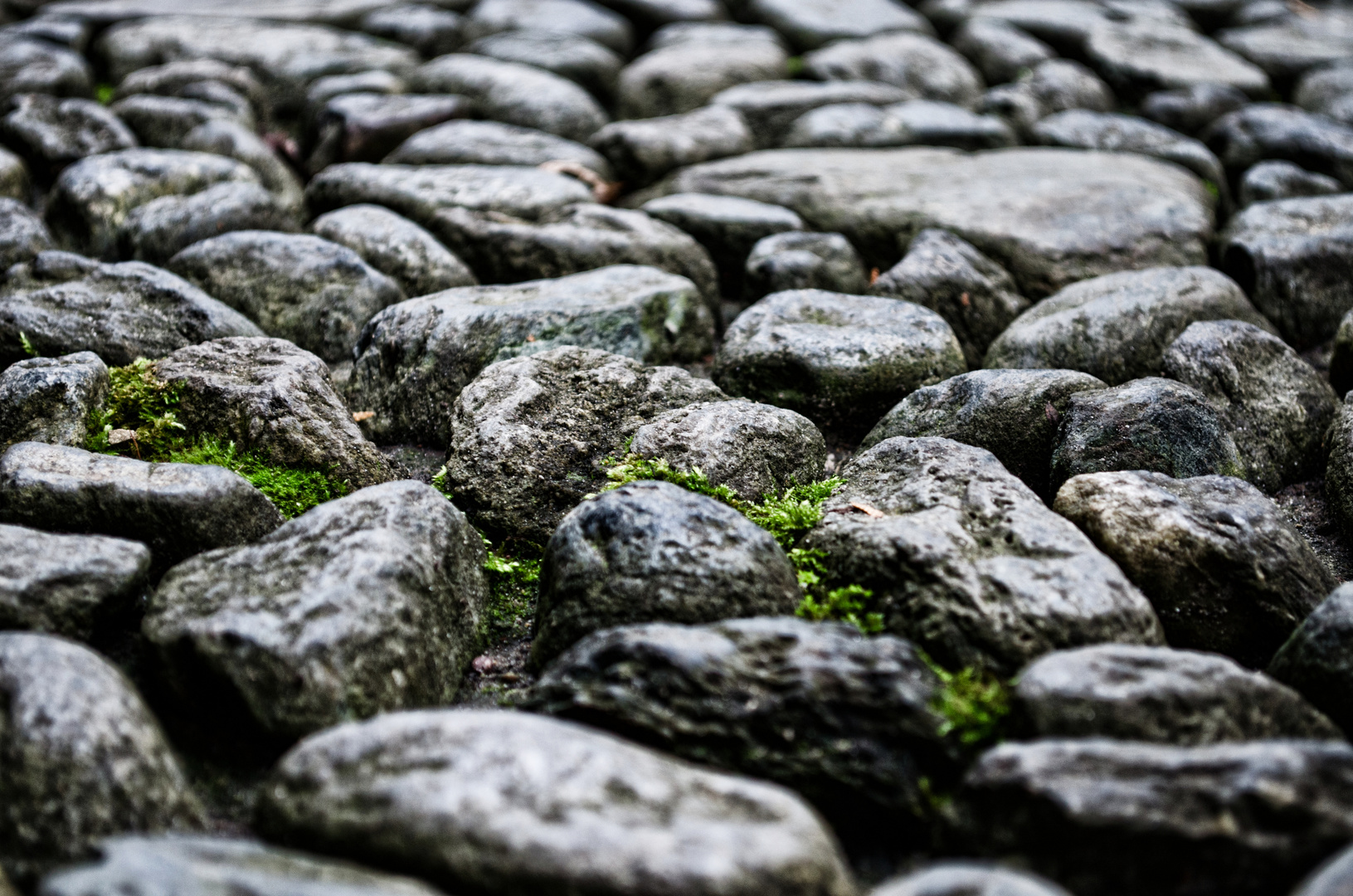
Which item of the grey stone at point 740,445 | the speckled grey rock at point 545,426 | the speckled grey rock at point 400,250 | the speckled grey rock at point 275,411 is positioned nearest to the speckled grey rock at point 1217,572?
the grey stone at point 740,445

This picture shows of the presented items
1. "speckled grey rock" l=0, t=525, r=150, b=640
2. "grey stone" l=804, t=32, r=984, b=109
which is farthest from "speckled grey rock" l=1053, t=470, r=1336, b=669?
"grey stone" l=804, t=32, r=984, b=109

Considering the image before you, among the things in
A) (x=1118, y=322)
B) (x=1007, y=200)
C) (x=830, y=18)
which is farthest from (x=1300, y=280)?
(x=830, y=18)

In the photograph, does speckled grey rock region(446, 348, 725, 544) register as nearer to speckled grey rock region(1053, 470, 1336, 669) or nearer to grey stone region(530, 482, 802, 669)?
grey stone region(530, 482, 802, 669)

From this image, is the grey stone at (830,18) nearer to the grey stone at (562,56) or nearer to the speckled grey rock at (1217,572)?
the grey stone at (562,56)

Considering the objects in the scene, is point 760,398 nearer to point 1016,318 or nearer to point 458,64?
point 1016,318

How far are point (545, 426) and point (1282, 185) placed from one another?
17.9 feet

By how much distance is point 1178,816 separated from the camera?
2.24 meters

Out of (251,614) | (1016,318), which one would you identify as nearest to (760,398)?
(1016,318)

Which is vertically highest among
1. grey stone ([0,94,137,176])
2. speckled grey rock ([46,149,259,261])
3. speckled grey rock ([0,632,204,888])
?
grey stone ([0,94,137,176])

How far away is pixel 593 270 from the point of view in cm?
505

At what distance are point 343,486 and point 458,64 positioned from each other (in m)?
4.92

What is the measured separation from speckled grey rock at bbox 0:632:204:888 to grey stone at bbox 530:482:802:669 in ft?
3.85

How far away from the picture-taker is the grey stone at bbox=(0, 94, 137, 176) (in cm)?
600

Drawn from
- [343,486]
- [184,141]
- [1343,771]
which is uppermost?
[184,141]
